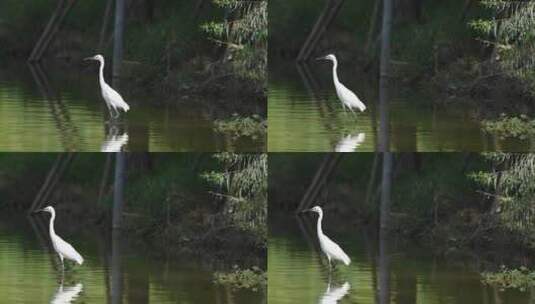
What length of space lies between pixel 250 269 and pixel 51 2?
7959mm

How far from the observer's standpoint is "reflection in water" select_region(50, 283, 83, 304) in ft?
39.0

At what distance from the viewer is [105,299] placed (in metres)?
12.1

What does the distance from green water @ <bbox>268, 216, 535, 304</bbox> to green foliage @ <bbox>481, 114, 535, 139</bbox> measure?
46.2 inches

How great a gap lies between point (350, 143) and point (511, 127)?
2031mm

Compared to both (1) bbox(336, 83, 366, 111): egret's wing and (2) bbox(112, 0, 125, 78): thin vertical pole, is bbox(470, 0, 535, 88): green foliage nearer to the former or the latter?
(1) bbox(336, 83, 366, 111): egret's wing

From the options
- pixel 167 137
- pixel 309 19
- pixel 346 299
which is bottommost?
pixel 346 299

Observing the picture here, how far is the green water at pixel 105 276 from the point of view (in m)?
12.2

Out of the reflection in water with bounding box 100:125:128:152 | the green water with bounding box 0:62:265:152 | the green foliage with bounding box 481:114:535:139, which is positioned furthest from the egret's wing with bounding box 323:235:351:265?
the green foliage with bounding box 481:114:535:139

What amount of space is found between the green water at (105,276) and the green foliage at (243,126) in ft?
3.77

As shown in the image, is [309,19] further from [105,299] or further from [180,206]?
[105,299]

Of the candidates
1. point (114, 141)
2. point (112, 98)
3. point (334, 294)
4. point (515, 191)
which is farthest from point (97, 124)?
point (515, 191)

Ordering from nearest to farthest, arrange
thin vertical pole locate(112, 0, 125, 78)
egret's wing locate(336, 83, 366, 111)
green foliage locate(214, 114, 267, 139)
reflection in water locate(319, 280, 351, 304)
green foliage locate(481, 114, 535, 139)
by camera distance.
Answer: reflection in water locate(319, 280, 351, 304) → egret's wing locate(336, 83, 366, 111) → green foliage locate(214, 114, 267, 139) → green foliage locate(481, 114, 535, 139) → thin vertical pole locate(112, 0, 125, 78)

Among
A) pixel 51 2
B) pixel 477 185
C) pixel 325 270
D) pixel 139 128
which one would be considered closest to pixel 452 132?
pixel 477 185

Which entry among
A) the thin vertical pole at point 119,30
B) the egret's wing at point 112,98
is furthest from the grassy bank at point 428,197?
the thin vertical pole at point 119,30
